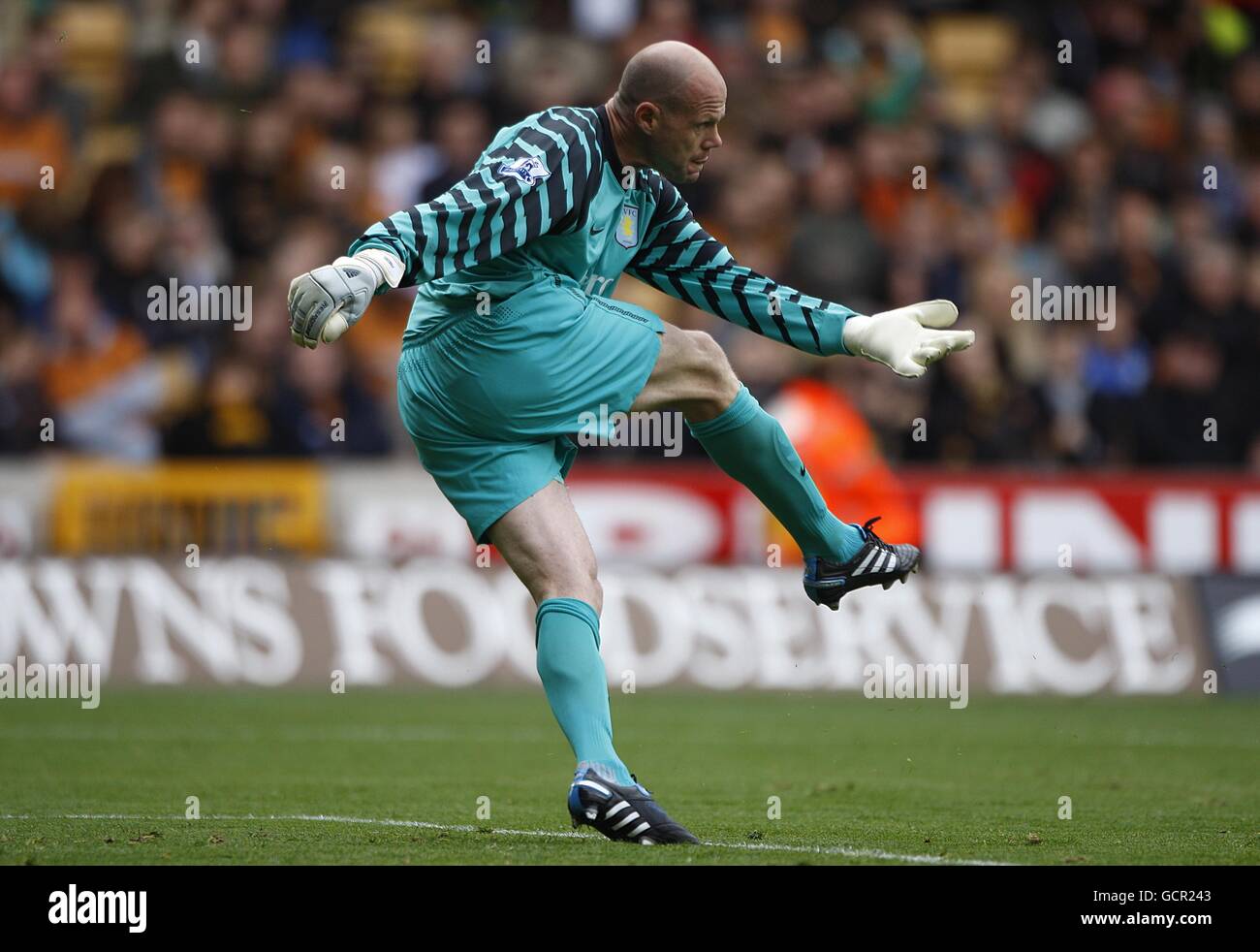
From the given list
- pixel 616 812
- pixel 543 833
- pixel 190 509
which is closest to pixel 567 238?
pixel 616 812

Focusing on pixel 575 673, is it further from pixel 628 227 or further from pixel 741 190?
pixel 741 190

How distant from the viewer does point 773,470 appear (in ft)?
21.6

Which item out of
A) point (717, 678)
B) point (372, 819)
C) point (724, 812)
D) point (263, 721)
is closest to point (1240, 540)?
point (717, 678)

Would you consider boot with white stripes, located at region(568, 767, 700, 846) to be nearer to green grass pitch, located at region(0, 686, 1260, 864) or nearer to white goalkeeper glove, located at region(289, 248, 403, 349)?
green grass pitch, located at region(0, 686, 1260, 864)

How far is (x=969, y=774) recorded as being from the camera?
8477mm

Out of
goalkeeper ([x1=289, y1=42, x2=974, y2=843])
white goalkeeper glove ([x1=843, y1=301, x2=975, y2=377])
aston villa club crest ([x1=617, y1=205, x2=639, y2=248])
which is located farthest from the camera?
aston villa club crest ([x1=617, y1=205, x2=639, y2=248])

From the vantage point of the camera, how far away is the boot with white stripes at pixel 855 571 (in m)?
6.77

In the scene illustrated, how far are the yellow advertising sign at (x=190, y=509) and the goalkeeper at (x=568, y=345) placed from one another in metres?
7.10

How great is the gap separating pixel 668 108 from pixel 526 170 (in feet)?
1.81

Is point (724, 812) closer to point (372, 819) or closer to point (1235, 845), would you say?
point (372, 819)

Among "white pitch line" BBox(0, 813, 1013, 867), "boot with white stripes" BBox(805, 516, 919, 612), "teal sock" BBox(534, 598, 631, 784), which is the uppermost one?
"boot with white stripes" BBox(805, 516, 919, 612)

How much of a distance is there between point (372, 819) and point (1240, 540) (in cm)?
830

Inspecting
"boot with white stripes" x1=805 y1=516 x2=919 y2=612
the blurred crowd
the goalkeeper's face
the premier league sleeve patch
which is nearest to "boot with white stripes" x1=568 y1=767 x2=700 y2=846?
"boot with white stripes" x1=805 y1=516 x2=919 y2=612

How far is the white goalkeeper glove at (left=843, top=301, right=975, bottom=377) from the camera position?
6.17m
